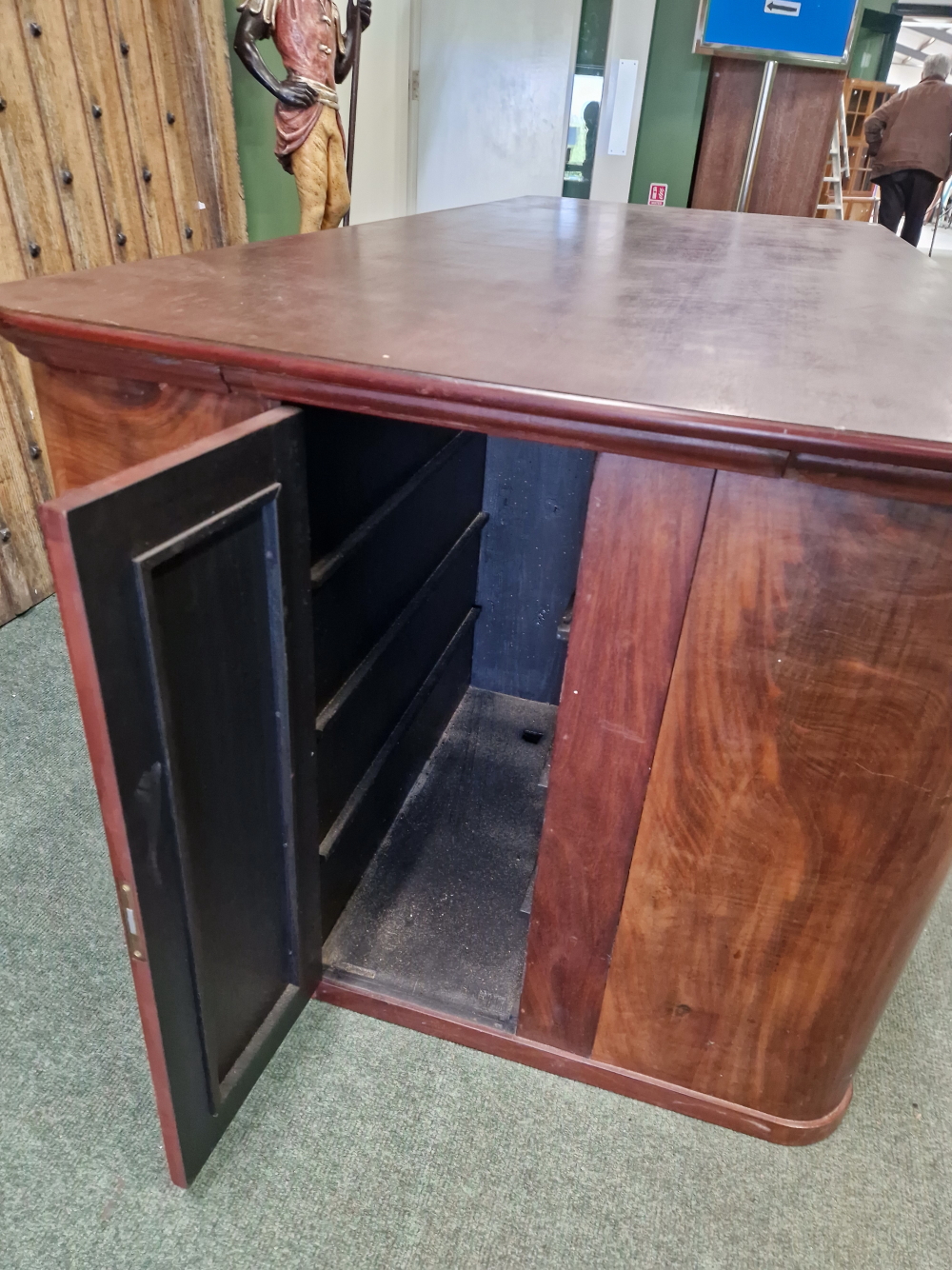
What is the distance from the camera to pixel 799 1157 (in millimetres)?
977

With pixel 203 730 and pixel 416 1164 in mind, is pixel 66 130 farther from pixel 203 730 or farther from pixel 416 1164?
pixel 416 1164

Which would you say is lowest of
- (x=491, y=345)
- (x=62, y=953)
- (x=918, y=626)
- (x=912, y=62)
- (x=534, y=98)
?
(x=62, y=953)

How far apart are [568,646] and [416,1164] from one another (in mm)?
644

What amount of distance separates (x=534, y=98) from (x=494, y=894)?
12.4 feet

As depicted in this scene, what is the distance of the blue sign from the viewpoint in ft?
11.5

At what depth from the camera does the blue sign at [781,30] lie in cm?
349

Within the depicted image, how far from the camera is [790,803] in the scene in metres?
0.78

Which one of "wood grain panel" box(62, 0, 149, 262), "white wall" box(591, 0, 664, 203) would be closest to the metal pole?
"white wall" box(591, 0, 664, 203)

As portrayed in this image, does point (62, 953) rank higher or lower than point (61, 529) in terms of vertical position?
lower

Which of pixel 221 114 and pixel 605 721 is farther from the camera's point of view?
pixel 221 114

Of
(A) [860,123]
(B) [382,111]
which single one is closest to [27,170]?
(B) [382,111]

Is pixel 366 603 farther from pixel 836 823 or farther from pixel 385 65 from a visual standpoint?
pixel 385 65

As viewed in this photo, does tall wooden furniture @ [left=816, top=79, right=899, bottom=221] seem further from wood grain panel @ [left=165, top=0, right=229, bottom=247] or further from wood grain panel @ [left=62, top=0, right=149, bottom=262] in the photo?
wood grain panel @ [left=62, top=0, right=149, bottom=262]

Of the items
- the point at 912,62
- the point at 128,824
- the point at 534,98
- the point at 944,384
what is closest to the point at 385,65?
the point at 534,98
